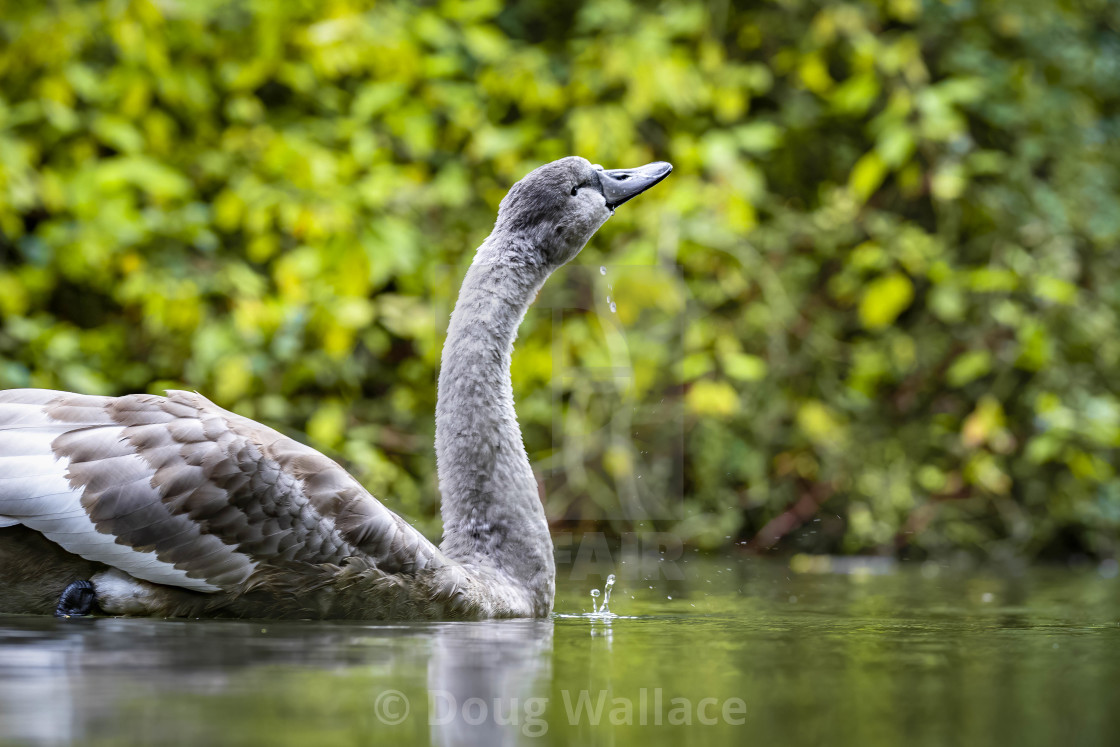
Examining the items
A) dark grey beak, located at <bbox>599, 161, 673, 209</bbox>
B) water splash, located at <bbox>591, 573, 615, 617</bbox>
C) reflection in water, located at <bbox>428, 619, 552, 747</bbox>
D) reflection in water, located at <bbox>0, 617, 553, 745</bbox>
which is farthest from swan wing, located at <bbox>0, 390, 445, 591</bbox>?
dark grey beak, located at <bbox>599, 161, 673, 209</bbox>

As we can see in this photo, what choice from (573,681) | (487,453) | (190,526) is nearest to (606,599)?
(487,453)

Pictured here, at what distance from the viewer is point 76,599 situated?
122 inches

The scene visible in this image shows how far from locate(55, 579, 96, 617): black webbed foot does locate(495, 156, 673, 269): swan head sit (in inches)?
64.1

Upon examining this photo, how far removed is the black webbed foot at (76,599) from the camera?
310cm

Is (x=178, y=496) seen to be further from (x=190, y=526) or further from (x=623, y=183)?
(x=623, y=183)

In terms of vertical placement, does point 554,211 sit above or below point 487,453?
above

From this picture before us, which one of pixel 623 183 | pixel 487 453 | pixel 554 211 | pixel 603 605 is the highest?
pixel 623 183

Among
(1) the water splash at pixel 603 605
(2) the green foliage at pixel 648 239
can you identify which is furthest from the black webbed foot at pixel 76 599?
(2) the green foliage at pixel 648 239

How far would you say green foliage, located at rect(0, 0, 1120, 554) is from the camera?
6141 mm

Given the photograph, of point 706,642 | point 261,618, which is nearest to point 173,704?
point 261,618

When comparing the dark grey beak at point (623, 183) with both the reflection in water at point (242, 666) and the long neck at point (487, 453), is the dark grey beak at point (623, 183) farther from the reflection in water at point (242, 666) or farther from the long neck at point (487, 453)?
the reflection in water at point (242, 666)
